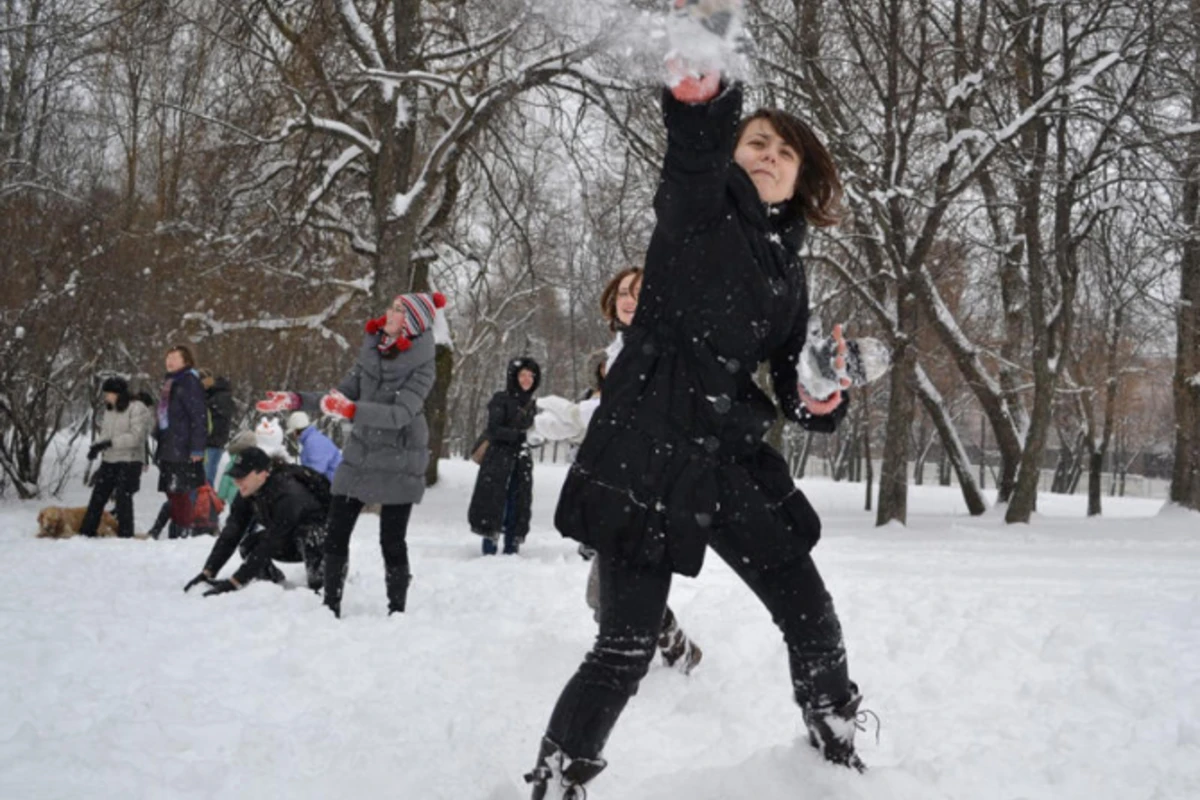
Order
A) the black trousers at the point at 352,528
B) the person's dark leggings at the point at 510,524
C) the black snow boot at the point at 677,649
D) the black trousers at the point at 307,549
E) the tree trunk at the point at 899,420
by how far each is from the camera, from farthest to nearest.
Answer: the tree trunk at the point at 899,420 → the person's dark leggings at the point at 510,524 → the black trousers at the point at 307,549 → the black trousers at the point at 352,528 → the black snow boot at the point at 677,649

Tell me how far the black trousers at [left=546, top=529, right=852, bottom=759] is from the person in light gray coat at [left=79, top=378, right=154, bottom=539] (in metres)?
7.69

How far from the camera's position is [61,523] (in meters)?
8.67

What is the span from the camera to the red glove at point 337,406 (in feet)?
15.0

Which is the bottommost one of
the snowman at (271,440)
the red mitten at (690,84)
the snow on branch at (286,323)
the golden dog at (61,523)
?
the golden dog at (61,523)

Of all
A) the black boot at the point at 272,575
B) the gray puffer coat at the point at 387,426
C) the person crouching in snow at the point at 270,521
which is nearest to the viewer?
the gray puffer coat at the point at 387,426

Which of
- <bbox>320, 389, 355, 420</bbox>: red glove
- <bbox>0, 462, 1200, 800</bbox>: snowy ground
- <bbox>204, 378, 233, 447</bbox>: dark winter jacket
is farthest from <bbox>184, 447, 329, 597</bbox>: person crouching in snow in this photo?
<bbox>204, 378, 233, 447</bbox>: dark winter jacket

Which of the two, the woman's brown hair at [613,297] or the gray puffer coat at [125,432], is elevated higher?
the woman's brown hair at [613,297]

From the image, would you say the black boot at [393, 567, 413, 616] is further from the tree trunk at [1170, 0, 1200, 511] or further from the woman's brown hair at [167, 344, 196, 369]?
the tree trunk at [1170, 0, 1200, 511]

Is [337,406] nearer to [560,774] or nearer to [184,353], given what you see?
[560,774]

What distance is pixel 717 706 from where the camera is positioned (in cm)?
360

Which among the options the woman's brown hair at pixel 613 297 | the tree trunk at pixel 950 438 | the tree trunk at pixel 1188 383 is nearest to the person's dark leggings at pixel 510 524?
the woman's brown hair at pixel 613 297

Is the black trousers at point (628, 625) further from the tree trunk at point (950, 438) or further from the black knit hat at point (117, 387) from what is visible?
the tree trunk at point (950, 438)

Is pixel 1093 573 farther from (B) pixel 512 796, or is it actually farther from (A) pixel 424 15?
(A) pixel 424 15

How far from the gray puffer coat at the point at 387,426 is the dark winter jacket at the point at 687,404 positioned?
8.94 ft
